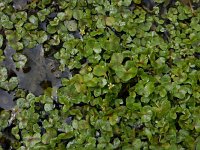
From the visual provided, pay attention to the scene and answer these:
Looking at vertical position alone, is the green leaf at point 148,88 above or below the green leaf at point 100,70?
below

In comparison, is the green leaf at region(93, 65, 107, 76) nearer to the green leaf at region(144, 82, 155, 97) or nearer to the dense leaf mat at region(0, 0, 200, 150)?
the dense leaf mat at region(0, 0, 200, 150)

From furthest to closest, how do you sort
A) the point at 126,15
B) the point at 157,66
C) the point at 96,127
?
the point at 126,15
the point at 157,66
the point at 96,127

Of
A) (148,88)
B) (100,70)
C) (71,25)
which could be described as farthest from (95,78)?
(71,25)

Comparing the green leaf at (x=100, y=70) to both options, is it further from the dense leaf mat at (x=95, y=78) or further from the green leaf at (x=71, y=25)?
the green leaf at (x=71, y=25)

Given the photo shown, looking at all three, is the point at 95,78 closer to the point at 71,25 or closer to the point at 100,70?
the point at 100,70

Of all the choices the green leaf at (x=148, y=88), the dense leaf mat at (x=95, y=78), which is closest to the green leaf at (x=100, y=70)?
the dense leaf mat at (x=95, y=78)

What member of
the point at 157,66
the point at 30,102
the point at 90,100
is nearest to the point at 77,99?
the point at 90,100

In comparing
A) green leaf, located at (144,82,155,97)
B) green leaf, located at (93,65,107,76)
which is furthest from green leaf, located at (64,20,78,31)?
green leaf, located at (144,82,155,97)

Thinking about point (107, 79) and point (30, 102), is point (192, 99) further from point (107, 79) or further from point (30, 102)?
point (30, 102)
